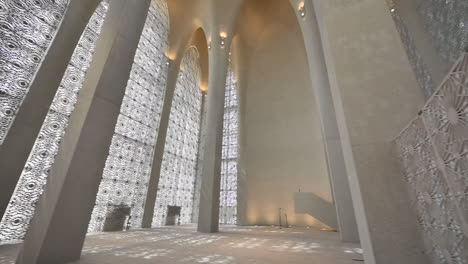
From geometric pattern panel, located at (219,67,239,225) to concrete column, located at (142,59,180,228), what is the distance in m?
4.81

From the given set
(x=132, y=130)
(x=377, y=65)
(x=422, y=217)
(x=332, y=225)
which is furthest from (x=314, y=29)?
(x=132, y=130)

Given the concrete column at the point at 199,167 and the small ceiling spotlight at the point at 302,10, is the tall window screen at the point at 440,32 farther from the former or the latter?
the concrete column at the point at 199,167

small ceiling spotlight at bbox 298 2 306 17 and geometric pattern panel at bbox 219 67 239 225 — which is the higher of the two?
small ceiling spotlight at bbox 298 2 306 17

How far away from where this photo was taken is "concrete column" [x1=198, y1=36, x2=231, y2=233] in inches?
336

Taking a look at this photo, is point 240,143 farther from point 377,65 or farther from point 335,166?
point 377,65

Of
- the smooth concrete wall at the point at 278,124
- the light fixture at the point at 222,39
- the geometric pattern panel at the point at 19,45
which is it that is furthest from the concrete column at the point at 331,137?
the geometric pattern panel at the point at 19,45

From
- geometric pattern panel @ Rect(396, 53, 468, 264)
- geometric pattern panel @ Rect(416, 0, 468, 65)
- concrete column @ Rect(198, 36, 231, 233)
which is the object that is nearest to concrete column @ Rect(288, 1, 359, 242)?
geometric pattern panel @ Rect(416, 0, 468, 65)

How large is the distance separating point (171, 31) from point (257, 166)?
11.2m

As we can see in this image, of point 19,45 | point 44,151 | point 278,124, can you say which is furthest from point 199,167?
point 19,45

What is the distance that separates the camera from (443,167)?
6.27ft

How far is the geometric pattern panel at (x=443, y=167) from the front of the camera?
5.50ft

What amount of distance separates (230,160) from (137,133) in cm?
686

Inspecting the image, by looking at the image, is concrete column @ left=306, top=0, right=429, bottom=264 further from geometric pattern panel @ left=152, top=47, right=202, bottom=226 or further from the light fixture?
geometric pattern panel @ left=152, top=47, right=202, bottom=226

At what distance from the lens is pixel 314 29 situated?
8469mm
